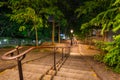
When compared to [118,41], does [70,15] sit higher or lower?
higher

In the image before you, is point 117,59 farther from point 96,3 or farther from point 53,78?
point 96,3

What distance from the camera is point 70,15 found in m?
19.0

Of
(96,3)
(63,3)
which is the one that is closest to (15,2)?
(63,3)

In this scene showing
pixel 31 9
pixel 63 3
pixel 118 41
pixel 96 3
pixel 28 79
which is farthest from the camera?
pixel 63 3

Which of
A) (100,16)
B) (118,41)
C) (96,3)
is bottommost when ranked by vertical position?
(118,41)

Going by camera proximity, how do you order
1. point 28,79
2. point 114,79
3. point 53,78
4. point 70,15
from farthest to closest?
point 70,15 → point 114,79 → point 53,78 → point 28,79

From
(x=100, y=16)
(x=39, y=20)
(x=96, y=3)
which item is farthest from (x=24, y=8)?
(x=100, y=16)

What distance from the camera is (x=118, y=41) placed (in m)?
6.18

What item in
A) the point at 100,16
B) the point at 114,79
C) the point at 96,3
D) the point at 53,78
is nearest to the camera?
the point at 53,78

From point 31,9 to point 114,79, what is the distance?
8853 millimetres

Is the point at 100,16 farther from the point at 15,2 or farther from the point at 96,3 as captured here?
the point at 15,2

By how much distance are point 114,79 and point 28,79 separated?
10.7 feet

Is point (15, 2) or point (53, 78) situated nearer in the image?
point (53, 78)

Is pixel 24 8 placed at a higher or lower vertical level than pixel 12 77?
higher
